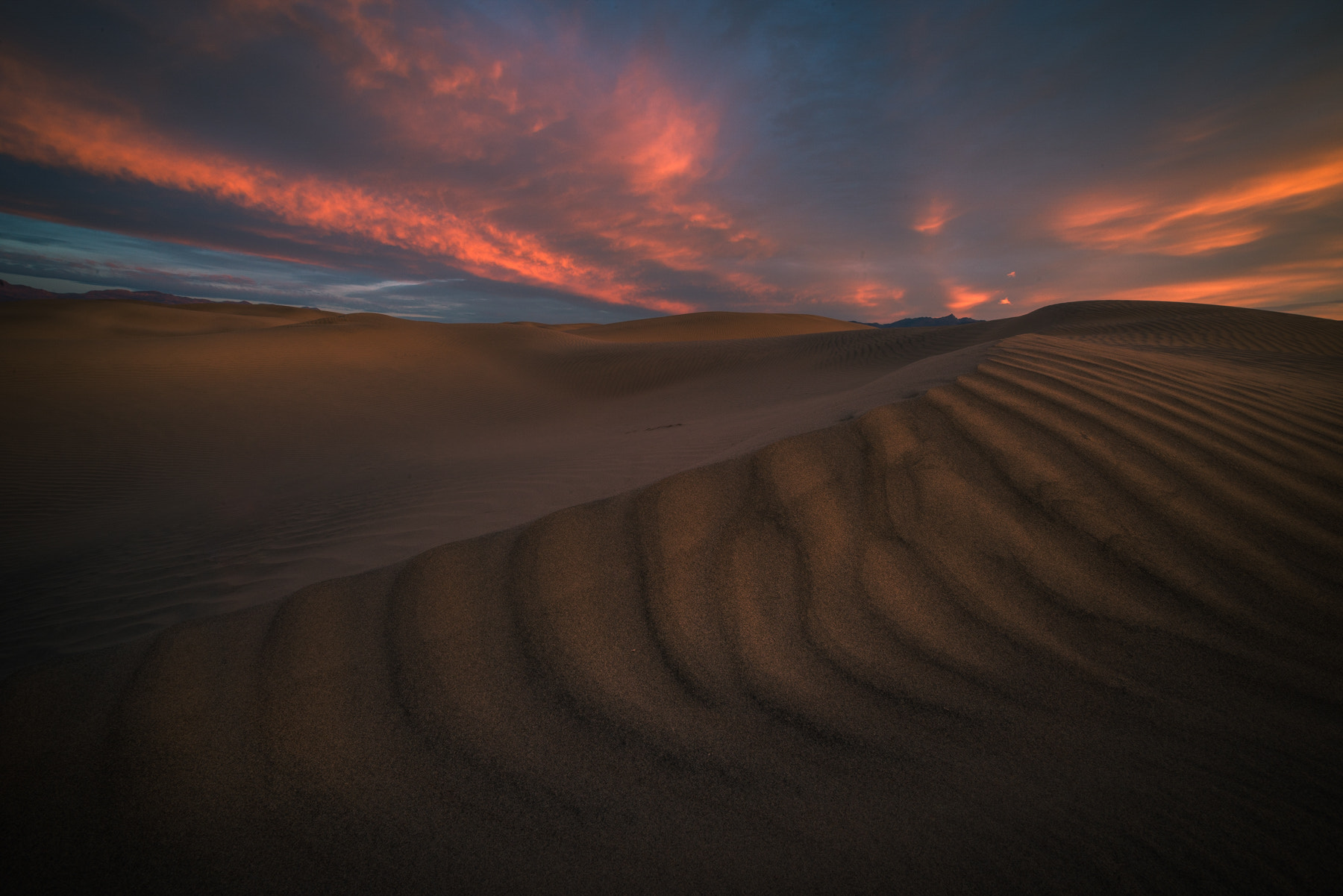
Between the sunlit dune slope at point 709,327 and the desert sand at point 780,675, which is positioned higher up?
the sunlit dune slope at point 709,327

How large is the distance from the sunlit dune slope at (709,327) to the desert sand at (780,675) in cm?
4046

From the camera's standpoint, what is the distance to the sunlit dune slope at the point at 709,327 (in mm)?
44719

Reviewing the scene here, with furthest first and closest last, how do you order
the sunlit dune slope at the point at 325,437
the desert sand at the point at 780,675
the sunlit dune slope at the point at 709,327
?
the sunlit dune slope at the point at 709,327 → the sunlit dune slope at the point at 325,437 → the desert sand at the point at 780,675

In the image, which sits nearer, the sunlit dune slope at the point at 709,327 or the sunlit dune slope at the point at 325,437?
the sunlit dune slope at the point at 325,437

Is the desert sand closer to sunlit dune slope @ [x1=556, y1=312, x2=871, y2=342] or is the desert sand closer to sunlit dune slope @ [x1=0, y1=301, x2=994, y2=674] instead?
sunlit dune slope @ [x1=0, y1=301, x2=994, y2=674]

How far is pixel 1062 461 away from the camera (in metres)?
2.39

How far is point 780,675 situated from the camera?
5.41 ft

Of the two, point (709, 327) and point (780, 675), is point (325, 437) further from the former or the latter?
point (709, 327)

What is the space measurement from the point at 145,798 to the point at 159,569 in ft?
10.9

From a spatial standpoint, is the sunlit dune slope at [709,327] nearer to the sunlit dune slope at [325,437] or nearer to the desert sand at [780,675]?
the sunlit dune slope at [325,437]

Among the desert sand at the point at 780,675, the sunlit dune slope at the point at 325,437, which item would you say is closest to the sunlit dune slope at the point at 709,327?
the sunlit dune slope at the point at 325,437

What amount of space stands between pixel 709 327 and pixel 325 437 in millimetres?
40801

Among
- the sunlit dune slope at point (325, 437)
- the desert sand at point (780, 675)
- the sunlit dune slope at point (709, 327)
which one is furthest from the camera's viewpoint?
the sunlit dune slope at point (709, 327)

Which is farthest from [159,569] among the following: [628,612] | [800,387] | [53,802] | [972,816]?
[800,387]
